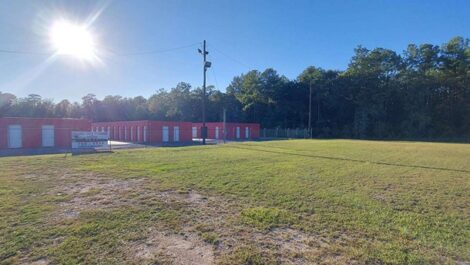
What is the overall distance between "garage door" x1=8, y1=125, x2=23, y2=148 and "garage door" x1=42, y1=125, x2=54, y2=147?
5.22ft

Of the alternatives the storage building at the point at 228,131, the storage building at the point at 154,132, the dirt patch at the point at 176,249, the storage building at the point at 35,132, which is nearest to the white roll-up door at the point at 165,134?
the storage building at the point at 154,132

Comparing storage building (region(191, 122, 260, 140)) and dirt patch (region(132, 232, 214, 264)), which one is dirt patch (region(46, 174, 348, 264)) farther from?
storage building (region(191, 122, 260, 140))

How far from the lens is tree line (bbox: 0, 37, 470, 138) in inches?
1847

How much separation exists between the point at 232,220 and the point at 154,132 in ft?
88.3

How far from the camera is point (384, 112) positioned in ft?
162

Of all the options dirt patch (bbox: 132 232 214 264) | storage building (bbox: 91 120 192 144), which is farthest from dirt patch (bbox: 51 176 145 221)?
storage building (bbox: 91 120 192 144)

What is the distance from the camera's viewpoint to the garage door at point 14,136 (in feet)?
71.4

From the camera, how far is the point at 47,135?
23.6m

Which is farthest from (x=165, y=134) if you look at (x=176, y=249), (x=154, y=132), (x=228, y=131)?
(x=176, y=249)

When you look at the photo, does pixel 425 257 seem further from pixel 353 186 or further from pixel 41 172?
pixel 41 172

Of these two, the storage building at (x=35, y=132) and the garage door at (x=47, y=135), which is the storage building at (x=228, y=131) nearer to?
the storage building at (x=35, y=132)

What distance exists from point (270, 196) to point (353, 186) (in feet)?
8.66

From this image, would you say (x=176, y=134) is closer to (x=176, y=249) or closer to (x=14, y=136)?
(x=14, y=136)

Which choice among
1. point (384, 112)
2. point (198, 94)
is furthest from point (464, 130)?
point (198, 94)
